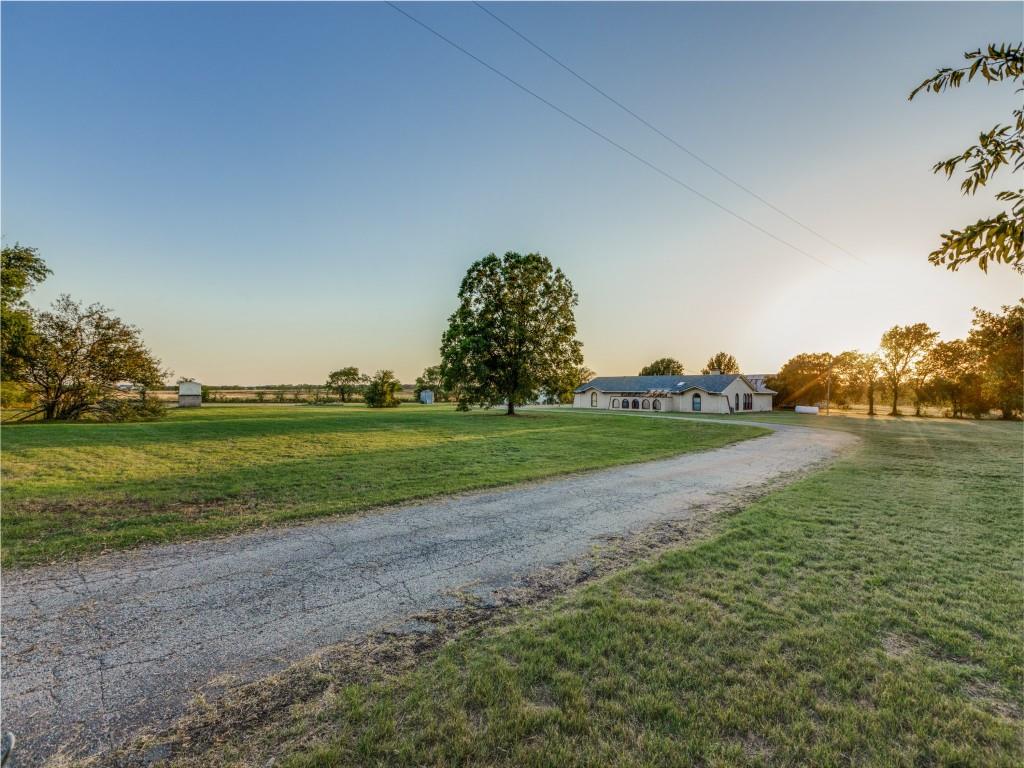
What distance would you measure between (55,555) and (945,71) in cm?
956

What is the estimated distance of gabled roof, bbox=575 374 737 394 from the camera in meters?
47.9

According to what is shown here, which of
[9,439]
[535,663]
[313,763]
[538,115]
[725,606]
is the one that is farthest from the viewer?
[9,439]

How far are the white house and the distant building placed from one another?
1751 inches

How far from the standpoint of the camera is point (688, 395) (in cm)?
4888

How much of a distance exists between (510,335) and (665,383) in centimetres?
2937

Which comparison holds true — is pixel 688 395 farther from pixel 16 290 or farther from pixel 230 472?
pixel 16 290

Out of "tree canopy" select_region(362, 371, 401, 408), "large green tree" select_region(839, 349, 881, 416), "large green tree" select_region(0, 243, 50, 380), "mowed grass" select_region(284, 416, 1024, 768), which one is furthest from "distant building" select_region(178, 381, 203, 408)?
Result: "large green tree" select_region(839, 349, 881, 416)

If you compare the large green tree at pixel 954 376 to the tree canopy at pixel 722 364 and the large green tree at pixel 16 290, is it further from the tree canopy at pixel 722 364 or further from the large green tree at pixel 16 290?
the large green tree at pixel 16 290

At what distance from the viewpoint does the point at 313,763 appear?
213 centimetres

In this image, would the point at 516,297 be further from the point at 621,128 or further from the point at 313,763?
the point at 313,763

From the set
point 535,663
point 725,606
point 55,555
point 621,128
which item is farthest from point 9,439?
point 621,128

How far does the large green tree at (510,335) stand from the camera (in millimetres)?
31609

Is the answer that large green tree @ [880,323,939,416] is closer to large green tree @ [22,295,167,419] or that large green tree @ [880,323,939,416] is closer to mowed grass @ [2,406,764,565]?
mowed grass @ [2,406,764,565]

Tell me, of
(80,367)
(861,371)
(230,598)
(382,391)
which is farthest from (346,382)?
(861,371)
